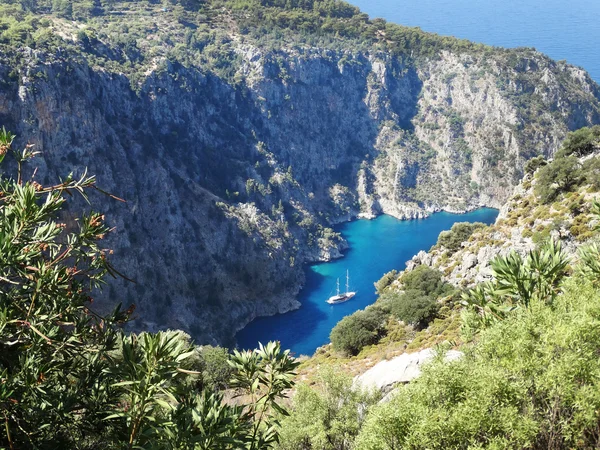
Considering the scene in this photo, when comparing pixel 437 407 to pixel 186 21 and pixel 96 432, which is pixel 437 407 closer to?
pixel 96 432

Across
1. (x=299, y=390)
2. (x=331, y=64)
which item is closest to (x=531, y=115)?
(x=331, y=64)

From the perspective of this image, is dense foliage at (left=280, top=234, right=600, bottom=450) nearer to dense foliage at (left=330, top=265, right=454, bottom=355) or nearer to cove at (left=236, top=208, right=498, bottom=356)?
dense foliage at (left=330, top=265, right=454, bottom=355)

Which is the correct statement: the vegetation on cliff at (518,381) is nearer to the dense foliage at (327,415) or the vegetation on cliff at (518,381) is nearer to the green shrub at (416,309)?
the dense foliage at (327,415)

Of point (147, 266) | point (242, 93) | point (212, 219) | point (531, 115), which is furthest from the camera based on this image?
point (531, 115)

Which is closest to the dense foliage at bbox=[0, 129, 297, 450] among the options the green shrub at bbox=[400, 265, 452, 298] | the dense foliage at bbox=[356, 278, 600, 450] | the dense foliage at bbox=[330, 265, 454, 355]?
the dense foliage at bbox=[356, 278, 600, 450]

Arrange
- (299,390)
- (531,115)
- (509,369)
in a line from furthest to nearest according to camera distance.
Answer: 1. (531,115)
2. (299,390)
3. (509,369)

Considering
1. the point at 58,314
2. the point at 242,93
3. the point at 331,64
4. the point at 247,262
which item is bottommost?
the point at 58,314
